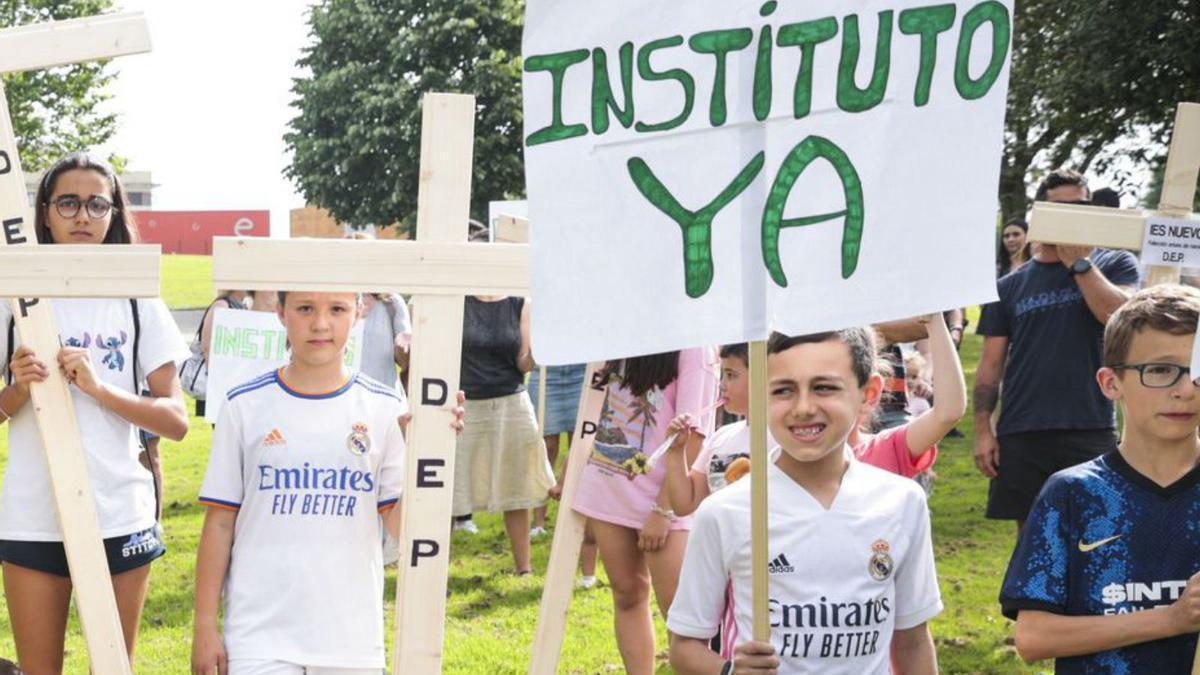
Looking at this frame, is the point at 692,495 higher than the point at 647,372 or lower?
lower

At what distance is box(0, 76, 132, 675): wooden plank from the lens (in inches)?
174

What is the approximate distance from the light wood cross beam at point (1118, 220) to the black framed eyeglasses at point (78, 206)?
2.82m

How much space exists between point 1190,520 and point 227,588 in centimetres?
246

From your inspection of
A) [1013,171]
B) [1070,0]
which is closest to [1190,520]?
[1070,0]

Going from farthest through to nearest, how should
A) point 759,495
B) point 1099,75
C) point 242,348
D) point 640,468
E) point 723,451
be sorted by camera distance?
point 1099,75 < point 242,348 < point 640,468 < point 723,451 < point 759,495

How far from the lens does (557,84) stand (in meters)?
3.05

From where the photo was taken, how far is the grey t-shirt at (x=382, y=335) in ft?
27.5

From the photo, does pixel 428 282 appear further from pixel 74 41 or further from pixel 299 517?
pixel 74 41

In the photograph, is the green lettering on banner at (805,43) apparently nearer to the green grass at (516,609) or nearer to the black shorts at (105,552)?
the black shorts at (105,552)

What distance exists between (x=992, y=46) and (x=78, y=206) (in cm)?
297

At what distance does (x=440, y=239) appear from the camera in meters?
4.17

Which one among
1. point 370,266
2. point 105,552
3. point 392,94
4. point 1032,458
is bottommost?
point 105,552

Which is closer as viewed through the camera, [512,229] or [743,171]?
[743,171]

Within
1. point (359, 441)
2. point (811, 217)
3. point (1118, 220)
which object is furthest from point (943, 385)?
point (359, 441)
